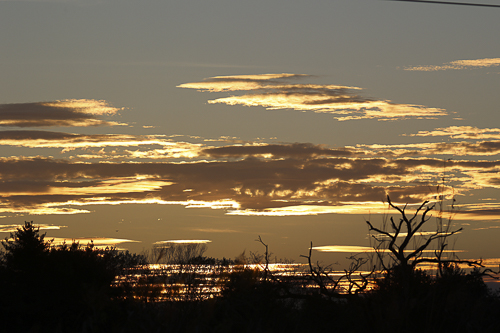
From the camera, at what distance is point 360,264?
74.8ft

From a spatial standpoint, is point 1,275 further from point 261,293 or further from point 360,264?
point 360,264

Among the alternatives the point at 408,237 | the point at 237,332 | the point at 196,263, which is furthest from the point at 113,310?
the point at 196,263

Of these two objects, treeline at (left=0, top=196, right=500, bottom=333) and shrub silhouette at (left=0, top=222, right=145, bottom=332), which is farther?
shrub silhouette at (left=0, top=222, right=145, bottom=332)

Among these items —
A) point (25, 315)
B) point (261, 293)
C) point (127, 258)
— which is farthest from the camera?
point (127, 258)

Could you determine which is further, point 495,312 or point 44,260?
point 44,260

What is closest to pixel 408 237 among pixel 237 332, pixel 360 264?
pixel 360 264

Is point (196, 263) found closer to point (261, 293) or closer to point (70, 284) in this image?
point (70, 284)

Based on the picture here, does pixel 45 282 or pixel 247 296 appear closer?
pixel 247 296

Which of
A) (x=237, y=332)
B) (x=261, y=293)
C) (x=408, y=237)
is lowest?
(x=237, y=332)

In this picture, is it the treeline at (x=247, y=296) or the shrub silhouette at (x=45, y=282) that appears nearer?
the treeline at (x=247, y=296)

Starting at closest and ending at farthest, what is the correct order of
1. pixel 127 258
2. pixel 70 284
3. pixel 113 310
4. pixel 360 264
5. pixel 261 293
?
pixel 360 264, pixel 261 293, pixel 113 310, pixel 70 284, pixel 127 258

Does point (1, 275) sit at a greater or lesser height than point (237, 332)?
greater

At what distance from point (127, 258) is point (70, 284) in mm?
104814

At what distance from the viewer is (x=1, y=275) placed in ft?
140
